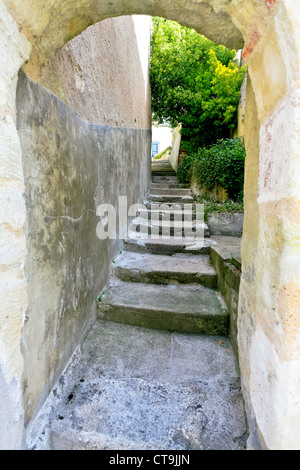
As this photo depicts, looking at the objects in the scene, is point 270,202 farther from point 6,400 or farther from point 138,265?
point 138,265

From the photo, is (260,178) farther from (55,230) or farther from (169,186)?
(169,186)

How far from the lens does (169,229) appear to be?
3467mm

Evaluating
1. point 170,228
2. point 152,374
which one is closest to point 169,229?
point 170,228

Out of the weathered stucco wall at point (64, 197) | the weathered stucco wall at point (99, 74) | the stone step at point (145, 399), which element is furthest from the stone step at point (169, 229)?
the stone step at point (145, 399)

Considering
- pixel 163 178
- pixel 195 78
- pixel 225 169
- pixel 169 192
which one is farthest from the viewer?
pixel 163 178

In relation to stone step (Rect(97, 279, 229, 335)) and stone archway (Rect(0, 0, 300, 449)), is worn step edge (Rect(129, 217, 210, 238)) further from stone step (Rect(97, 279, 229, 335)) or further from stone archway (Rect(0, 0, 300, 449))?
stone archway (Rect(0, 0, 300, 449))

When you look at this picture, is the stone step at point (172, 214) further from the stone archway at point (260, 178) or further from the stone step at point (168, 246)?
the stone archway at point (260, 178)

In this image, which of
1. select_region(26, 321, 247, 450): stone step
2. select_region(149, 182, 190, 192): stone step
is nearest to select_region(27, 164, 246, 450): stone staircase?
select_region(26, 321, 247, 450): stone step

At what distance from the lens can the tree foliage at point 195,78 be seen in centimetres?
620

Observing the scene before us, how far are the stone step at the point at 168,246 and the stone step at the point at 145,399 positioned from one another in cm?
125

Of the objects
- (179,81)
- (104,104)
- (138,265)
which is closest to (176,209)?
(138,265)

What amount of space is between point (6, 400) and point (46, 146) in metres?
1.05

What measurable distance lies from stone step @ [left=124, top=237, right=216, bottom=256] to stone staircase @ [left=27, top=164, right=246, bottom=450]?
0.36 metres

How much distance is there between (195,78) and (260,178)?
657 cm
